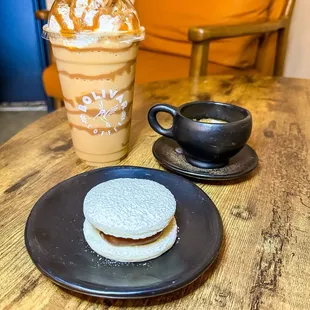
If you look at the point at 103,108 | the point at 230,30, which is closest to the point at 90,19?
the point at 103,108

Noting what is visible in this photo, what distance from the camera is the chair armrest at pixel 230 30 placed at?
1327 millimetres

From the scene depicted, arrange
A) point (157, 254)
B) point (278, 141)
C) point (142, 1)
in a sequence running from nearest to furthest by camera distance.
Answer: point (157, 254)
point (278, 141)
point (142, 1)

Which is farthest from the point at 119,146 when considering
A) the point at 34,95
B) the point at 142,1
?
the point at 34,95

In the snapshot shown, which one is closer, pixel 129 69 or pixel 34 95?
pixel 129 69

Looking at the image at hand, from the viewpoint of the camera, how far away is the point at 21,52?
8.25 ft

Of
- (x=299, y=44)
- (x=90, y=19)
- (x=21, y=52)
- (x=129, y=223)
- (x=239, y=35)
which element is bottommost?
(x=21, y=52)

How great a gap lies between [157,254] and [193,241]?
0.05m

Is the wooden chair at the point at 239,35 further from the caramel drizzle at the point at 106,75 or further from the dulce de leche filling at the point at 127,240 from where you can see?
the dulce de leche filling at the point at 127,240

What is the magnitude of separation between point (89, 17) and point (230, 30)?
0.92 meters

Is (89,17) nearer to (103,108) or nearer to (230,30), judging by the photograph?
(103,108)

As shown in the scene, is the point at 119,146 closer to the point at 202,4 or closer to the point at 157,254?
the point at 157,254

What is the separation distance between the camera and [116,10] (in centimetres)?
62

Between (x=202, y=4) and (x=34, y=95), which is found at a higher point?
(x=202, y=4)

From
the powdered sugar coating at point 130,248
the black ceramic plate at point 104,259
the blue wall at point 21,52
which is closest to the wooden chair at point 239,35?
the black ceramic plate at point 104,259
